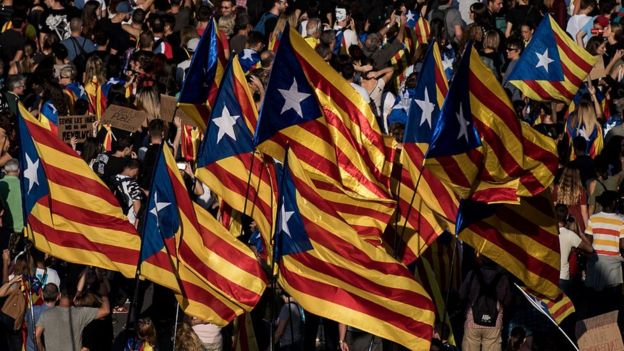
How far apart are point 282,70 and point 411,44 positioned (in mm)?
8208

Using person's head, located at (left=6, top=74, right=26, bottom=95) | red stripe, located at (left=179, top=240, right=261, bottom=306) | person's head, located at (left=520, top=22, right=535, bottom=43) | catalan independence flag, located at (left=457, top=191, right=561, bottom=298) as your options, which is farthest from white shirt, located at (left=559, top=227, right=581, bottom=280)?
person's head, located at (left=6, top=74, right=26, bottom=95)

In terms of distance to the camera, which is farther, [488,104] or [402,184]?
[402,184]

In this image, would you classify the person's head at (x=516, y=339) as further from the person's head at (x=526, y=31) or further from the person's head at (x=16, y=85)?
the person's head at (x=526, y=31)

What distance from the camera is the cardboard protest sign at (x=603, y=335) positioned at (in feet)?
60.5

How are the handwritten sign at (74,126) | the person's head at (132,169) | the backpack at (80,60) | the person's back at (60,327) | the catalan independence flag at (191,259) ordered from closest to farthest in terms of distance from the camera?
the catalan independence flag at (191,259)
the person's back at (60,327)
the person's head at (132,169)
the handwritten sign at (74,126)
the backpack at (80,60)

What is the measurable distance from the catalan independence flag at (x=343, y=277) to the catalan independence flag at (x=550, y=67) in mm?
6356

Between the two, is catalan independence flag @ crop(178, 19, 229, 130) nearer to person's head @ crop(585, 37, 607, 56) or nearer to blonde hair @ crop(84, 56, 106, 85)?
blonde hair @ crop(84, 56, 106, 85)

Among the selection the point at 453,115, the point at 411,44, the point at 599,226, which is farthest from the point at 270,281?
the point at 411,44

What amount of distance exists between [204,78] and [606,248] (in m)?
4.47

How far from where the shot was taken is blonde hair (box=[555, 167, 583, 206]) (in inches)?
829

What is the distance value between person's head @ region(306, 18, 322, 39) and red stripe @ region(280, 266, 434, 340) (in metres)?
8.43

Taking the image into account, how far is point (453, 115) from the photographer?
1688 centimetres

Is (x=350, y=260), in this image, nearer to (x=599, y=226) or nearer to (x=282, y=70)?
(x=282, y=70)

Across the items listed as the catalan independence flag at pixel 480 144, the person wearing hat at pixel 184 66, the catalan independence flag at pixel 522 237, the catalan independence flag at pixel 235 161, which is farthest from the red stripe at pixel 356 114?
the person wearing hat at pixel 184 66
